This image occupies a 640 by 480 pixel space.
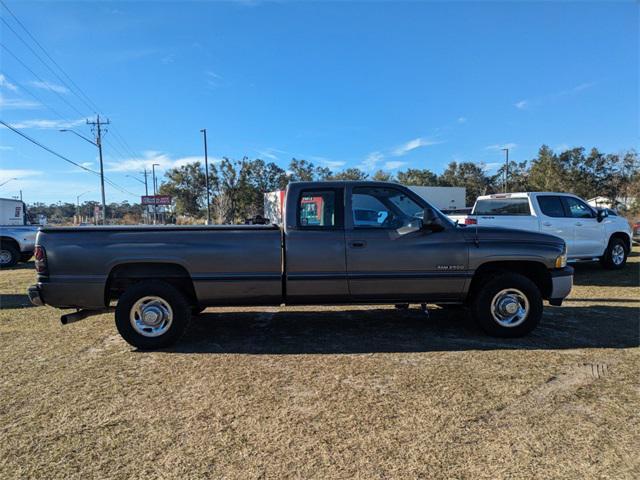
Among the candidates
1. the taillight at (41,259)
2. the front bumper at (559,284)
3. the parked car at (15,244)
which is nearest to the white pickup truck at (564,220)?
the front bumper at (559,284)

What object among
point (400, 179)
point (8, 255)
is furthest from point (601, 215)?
point (400, 179)

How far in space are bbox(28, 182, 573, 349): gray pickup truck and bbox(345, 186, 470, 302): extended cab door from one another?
12 mm

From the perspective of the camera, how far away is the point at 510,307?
525 centimetres

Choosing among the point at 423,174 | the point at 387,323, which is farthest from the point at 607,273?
the point at 423,174

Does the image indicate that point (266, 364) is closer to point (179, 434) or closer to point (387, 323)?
point (179, 434)

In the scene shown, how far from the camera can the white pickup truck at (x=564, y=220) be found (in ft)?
32.2

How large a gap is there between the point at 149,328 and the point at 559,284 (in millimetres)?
4889

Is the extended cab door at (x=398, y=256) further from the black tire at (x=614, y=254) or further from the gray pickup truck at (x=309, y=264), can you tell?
the black tire at (x=614, y=254)

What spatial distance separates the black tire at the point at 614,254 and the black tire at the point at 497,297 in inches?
269

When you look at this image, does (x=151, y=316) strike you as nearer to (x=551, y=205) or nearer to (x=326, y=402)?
(x=326, y=402)

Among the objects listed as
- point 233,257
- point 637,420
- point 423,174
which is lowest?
point 637,420

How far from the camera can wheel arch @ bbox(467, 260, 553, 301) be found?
5.39 meters

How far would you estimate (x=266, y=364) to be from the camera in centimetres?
450

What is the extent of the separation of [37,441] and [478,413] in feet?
10.5
